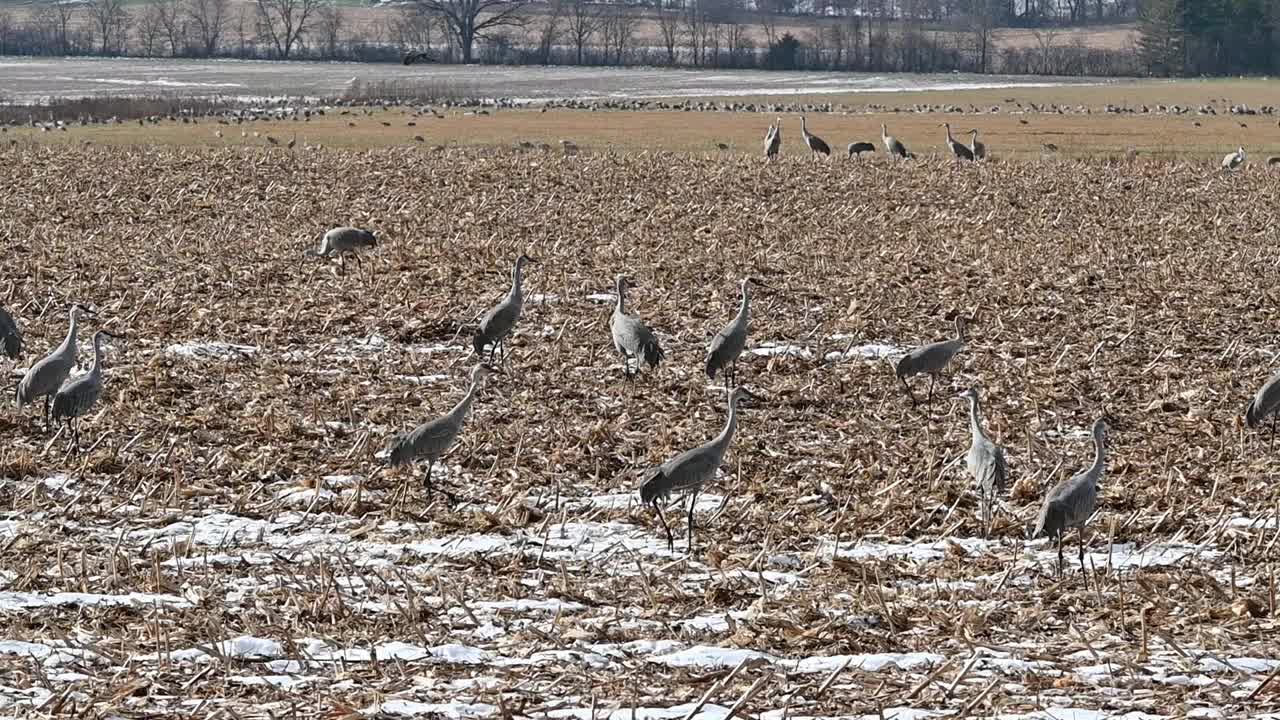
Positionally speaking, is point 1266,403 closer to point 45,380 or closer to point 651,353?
point 651,353

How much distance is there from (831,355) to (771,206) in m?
12.3

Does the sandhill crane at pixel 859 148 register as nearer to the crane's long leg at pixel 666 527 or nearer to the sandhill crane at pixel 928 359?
the sandhill crane at pixel 928 359

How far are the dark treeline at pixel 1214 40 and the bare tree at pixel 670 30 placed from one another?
36041mm

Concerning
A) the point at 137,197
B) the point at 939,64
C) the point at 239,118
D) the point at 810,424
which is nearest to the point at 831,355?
the point at 810,424

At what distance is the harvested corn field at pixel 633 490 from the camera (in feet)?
22.7

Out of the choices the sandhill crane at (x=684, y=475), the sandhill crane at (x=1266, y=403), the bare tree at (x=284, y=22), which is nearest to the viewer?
the sandhill crane at (x=684, y=475)

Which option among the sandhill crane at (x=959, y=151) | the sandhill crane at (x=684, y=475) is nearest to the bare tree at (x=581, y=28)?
the sandhill crane at (x=959, y=151)

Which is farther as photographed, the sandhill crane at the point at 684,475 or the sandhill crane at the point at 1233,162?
the sandhill crane at the point at 1233,162

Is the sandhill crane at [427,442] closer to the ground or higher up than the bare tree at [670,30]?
closer to the ground

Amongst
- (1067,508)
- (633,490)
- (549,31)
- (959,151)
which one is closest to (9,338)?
(633,490)

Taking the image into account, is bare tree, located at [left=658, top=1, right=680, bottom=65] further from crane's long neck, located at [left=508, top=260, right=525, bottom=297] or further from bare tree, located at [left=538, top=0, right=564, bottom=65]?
crane's long neck, located at [left=508, top=260, right=525, bottom=297]

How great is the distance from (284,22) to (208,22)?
8268mm

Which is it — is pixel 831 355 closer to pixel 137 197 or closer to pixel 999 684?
Result: pixel 999 684

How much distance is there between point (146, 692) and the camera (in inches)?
262
